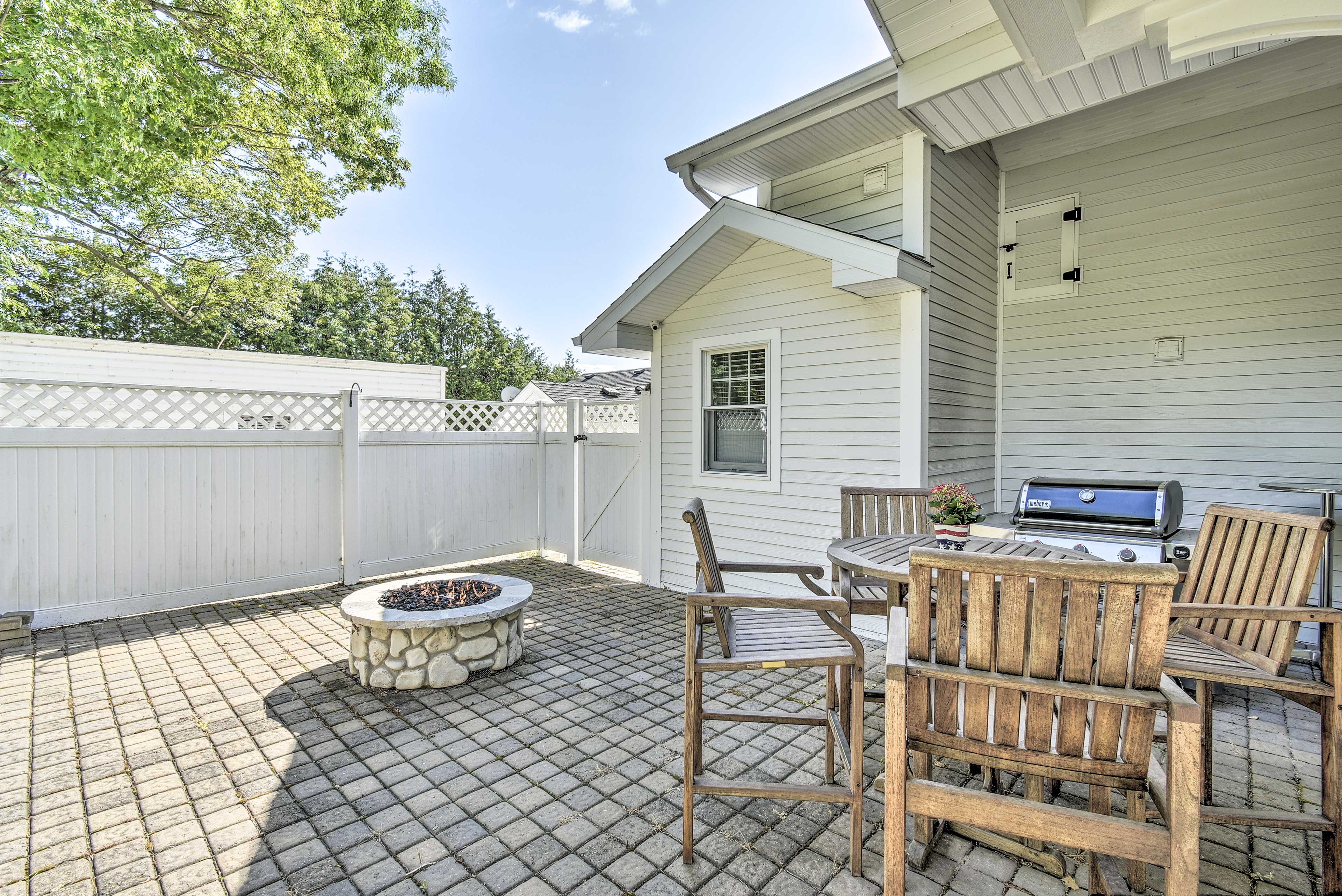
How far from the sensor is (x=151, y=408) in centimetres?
460

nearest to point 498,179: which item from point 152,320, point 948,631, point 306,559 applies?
point 152,320

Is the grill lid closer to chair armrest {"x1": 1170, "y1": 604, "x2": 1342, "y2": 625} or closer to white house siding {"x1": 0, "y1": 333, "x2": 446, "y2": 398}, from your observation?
chair armrest {"x1": 1170, "y1": 604, "x2": 1342, "y2": 625}

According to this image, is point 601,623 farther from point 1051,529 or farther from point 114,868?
point 1051,529

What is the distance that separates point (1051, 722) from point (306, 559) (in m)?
5.87

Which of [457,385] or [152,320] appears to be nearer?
[152,320]

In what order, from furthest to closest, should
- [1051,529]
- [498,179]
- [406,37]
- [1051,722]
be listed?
1. [498,179]
2. [406,37]
3. [1051,529]
4. [1051,722]

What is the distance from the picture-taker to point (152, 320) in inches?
623

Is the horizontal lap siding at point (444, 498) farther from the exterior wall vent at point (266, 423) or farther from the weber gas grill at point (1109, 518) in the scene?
the weber gas grill at point (1109, 518)

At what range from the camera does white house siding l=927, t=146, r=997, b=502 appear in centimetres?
416

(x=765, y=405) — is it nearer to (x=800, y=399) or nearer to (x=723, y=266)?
(x=800, y=399)

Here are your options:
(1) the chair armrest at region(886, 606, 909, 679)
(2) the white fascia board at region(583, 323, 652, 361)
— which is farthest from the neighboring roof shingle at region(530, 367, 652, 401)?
(1) the chair armrest at region(886, 606, 909, 679)

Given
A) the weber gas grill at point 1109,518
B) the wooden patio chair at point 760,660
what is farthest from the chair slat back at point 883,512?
the wooden patio chair at point 760,660

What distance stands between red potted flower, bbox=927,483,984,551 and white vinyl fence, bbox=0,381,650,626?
3.36m

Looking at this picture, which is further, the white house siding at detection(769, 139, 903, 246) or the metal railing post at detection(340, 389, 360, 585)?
the metal railing post at detection(340, 389, 360, 585)
